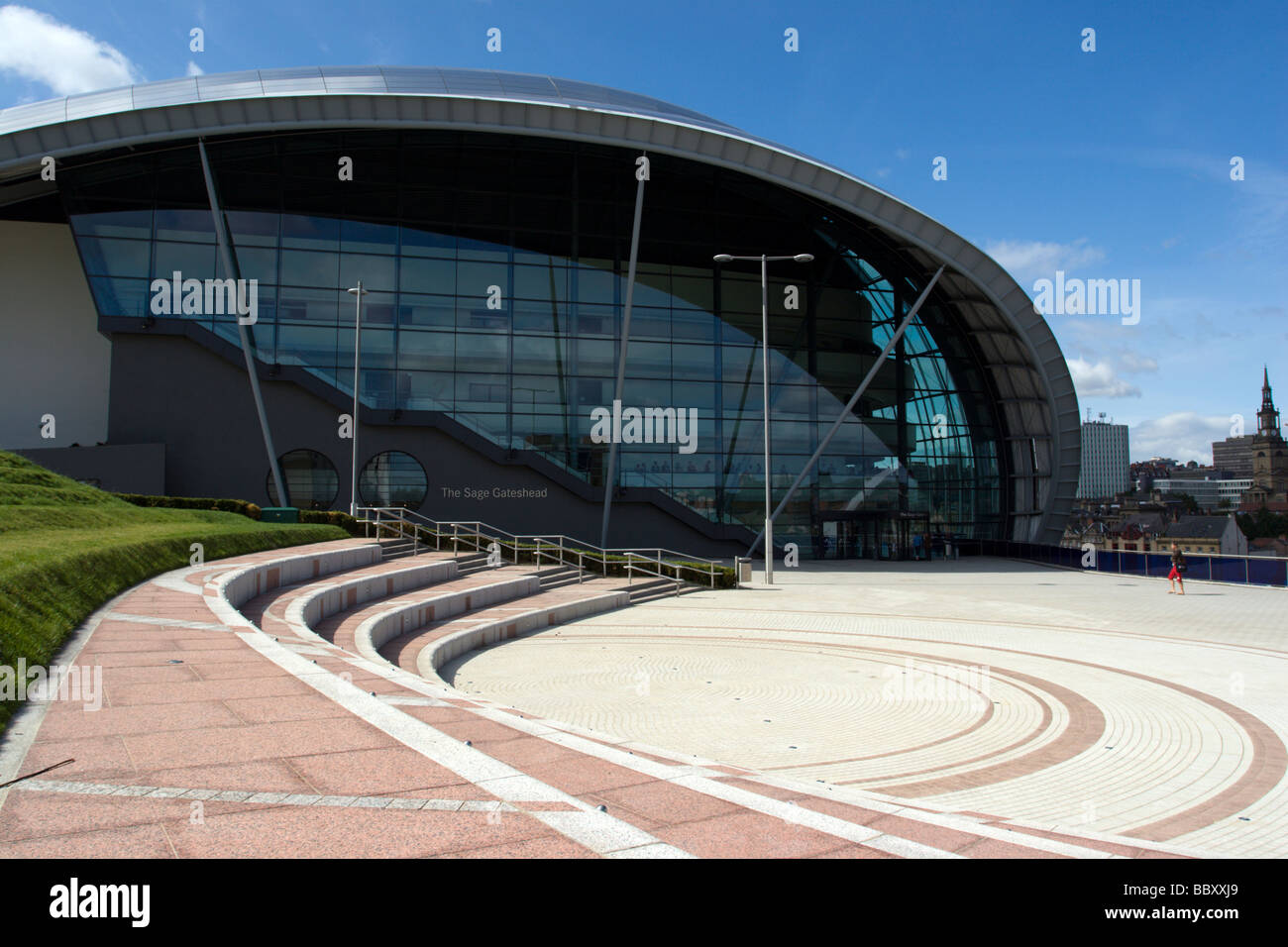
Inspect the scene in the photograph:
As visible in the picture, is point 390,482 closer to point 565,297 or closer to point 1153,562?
point 565,297

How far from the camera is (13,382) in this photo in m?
32.6

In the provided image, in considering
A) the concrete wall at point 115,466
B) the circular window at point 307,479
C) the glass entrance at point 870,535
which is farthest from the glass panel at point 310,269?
the glass entrance at point 870,535

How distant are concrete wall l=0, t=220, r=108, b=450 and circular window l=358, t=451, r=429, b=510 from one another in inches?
421

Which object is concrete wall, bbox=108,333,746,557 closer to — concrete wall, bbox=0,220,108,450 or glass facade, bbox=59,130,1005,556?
glass facade, bbox=59,130,1005,556

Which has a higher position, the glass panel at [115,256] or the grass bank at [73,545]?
the glass panel at [115,256]

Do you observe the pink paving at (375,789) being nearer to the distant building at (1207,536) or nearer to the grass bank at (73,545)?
the grass bank at (73,545)

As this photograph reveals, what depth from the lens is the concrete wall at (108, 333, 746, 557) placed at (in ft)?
101

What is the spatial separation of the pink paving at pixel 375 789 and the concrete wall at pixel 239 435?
25801 mm

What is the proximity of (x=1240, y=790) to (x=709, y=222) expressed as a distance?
3245cm

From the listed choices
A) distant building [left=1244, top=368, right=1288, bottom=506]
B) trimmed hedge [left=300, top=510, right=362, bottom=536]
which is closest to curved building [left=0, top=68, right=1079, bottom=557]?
trimmed hedge [left=300, top=510, right=362, bottom=536]

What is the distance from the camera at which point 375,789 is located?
14.3 feet

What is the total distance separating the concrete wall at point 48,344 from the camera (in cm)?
3259
